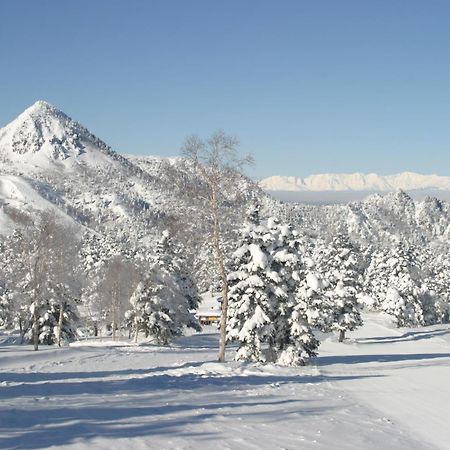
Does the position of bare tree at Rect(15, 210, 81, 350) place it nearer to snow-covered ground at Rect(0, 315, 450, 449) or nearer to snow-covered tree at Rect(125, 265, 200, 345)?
snow-covered tree at Rect(125, 265, 200, 345)

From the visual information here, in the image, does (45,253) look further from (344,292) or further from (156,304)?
(344,292)

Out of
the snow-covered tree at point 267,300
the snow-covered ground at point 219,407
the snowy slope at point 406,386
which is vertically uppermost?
the snow-covered tree at point 267,300

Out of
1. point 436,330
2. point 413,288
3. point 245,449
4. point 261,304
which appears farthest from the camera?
point 413,288

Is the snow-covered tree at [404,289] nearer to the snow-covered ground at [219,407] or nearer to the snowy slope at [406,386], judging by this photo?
the snowy slope at [406,386]

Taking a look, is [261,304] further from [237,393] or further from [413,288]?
[413,288]

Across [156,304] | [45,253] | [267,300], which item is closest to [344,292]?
[156,304]

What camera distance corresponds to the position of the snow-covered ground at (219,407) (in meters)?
11.4

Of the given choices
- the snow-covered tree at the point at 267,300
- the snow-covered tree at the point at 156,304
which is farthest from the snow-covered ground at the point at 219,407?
the snow-covered tree at the point at 156,304

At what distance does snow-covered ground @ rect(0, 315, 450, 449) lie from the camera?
11.4m

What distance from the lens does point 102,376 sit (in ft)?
69.3

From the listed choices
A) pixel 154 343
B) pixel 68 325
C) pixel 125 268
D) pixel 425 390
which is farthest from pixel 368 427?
pixel 125 268

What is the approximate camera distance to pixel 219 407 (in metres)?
15.1

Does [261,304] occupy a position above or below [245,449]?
above

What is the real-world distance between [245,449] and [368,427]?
5374 millimetres
